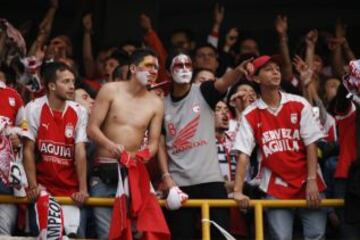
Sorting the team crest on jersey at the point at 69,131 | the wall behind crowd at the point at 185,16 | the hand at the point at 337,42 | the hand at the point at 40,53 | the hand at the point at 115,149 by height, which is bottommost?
the hand at the point at 115,149

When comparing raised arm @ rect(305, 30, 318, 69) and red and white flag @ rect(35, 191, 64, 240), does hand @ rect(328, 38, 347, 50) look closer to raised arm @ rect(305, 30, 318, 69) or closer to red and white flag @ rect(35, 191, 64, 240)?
raised arm @ rect(305, 30, 318, 69)

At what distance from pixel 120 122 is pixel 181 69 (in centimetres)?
73

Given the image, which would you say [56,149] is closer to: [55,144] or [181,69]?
[55,144]

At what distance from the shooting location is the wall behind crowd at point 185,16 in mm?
13094

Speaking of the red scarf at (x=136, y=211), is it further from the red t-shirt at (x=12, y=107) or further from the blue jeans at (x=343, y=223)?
the blue jeans at (x=343, y=223)

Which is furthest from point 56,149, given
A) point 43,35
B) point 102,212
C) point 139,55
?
point 43,35

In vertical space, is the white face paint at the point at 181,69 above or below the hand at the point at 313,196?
above

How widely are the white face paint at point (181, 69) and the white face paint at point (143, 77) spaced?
28 centimetres

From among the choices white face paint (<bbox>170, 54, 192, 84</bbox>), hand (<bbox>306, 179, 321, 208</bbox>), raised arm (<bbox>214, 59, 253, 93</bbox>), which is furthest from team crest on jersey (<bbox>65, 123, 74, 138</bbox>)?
hand (<bbox>306, 179, 321, 208</bbox>)

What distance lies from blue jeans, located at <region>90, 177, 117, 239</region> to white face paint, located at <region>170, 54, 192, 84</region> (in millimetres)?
1055

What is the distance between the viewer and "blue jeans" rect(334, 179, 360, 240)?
337 inches

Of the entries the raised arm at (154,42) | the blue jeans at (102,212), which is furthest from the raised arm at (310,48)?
the blue jeans at (102,212)

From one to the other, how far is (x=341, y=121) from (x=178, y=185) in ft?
4.81

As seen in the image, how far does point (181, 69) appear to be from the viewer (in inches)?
353
